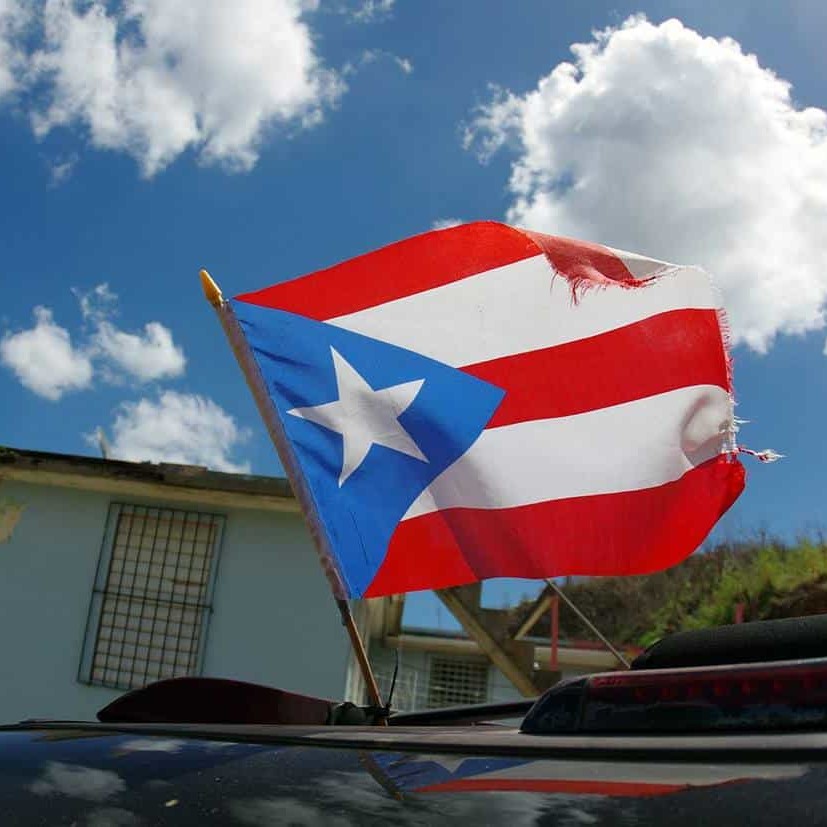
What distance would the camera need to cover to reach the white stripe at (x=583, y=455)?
3.12 m

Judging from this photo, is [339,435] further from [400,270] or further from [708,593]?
[708,593]

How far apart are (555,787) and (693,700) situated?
0.66 ft

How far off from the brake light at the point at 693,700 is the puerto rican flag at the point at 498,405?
1597 millimetres

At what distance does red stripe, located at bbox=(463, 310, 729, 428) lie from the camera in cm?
329

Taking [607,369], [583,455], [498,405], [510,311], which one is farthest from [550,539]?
[510,311]

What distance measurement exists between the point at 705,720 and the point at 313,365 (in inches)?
88.8

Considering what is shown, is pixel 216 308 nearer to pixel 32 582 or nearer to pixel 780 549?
pixel 32 582

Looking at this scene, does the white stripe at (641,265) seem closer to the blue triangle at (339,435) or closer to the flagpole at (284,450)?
the blue triangle at (339,435)

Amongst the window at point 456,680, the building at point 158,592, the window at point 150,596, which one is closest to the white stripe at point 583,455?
the building at point 158,592

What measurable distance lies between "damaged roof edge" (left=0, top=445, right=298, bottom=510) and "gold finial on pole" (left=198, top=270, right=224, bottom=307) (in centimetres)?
688

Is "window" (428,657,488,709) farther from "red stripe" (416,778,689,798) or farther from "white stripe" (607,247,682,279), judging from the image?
"red stripe" (416,778,689,798)

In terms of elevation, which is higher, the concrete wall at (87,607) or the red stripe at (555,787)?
the concrete wall at (87,607)

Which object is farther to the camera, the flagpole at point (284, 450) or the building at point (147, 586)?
the building at point (147, 586)

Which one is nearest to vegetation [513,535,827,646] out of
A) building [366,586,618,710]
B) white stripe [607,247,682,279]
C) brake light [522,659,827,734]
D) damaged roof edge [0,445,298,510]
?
building [366,586,618,710]
